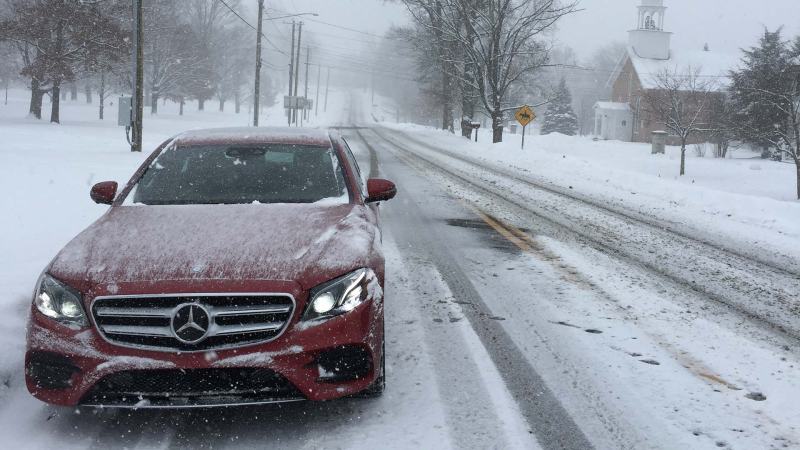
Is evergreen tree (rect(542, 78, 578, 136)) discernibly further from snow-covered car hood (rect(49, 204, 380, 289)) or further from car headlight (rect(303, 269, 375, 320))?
car headlight (rect(303, 269, 375, 320))

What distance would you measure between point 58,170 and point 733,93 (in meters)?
37.4

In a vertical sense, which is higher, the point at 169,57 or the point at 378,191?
the point at 169,57

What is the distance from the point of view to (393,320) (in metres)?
5.07

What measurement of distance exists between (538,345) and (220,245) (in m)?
2.24

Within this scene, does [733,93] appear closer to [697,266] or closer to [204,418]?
[697,266]

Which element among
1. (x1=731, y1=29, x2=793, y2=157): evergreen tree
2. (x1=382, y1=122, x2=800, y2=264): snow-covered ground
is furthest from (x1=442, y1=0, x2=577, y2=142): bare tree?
(x1=731, y1=29, x2=793, y2=157): evergreen tree

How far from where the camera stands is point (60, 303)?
3.25m

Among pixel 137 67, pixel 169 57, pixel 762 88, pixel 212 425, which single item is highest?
pixel 169 57

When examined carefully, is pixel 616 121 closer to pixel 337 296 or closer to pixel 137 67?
pixel 137 67

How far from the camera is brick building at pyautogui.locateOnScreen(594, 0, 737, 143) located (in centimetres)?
5742

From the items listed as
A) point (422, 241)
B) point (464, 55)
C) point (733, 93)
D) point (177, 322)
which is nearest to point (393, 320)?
point (177, 322)

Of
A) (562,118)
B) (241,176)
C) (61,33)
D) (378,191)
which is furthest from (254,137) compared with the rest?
(562,118)

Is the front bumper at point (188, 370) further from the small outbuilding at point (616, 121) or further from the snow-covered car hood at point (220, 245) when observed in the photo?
the small outbuilding at point (616, 121)

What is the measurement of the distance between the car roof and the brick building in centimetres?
5435
